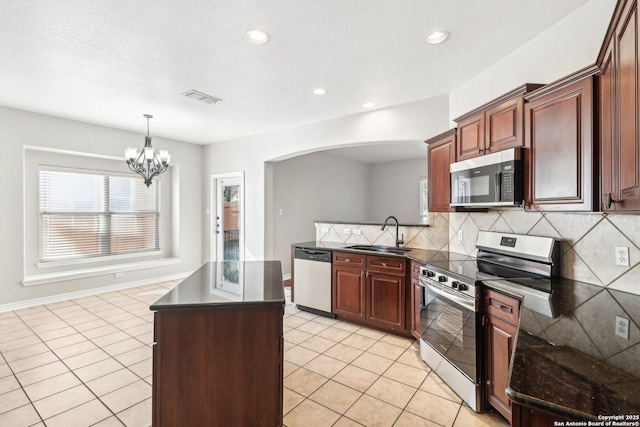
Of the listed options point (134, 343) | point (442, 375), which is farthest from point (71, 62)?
point (442, 375)

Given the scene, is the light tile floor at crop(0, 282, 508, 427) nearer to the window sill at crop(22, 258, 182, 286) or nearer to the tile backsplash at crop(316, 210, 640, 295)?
the window sill at crop(22, 258, 182, 286)

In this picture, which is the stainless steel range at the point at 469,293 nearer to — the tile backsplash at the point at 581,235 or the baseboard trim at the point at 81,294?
the tile backsplash at the point at 581,235

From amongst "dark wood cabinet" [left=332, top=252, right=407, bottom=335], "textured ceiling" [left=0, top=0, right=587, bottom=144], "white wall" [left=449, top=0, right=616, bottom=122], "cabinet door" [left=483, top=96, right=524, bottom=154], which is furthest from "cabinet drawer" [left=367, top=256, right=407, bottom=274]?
"textured ceiling" [left=0, top=0, right=587, bottom=144]

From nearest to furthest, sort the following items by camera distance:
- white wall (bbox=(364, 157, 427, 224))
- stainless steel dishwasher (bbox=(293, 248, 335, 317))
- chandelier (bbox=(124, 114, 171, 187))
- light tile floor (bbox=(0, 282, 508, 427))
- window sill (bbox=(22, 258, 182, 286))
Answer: light tile floor (bbox=(0, 282, 508, 427))
stainless steel dishwasher (bbox=(293, 248, 335, 317))
chandelier (bbox=(124, 114, 171, 187))
window sill (bbox=(22, 258, 182, 286))
white wall (bbox=(364, 157, 427, 224))

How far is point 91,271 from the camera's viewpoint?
4.89m

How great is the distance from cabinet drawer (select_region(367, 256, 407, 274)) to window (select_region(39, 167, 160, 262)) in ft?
15.3

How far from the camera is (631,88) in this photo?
48.8 inches

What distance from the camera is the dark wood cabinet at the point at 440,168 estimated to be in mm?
3024

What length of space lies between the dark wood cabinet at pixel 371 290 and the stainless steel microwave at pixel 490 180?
96 cm

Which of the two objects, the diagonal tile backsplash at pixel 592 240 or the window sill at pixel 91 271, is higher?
the diagonal tile backsplash at pixel 592 240

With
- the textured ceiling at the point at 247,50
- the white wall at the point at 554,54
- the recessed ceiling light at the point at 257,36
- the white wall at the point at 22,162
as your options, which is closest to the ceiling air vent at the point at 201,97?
the textured ceiling at the point at 247,50

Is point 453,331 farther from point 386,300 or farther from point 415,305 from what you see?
point 386,300

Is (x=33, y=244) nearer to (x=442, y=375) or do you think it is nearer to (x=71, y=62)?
(x=71, y=62)

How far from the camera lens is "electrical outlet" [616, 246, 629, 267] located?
1.82 metres
